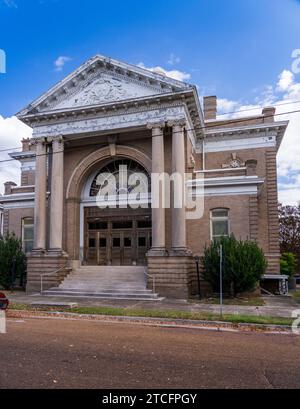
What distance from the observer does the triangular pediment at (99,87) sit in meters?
22.2

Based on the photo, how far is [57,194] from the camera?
23078 mm

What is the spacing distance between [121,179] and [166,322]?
14264 mm

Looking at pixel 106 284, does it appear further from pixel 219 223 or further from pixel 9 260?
pixel 219 223

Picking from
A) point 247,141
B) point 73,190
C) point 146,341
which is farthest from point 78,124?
point 146,341

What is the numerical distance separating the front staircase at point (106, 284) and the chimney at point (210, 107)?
15048mm

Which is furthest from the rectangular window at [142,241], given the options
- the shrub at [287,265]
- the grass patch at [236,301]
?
the shrub at [287,265]

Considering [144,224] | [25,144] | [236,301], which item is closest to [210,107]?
[144,224]

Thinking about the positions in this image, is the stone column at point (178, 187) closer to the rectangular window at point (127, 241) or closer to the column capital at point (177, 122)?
the column capital at point (177, 122)

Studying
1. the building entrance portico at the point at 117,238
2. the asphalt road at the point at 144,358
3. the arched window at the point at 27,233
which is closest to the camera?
the asphalt road at the point at 144,358

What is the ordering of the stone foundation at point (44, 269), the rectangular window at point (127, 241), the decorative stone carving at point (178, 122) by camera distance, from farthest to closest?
the rectangular window at point (127, 241) → the stone foundation at point (44, 269) → the decorative stone carving at point (178, 122)

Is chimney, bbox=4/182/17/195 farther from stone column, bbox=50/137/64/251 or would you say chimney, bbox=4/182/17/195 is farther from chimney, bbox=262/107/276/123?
chimney, bbox=262/107/276/123

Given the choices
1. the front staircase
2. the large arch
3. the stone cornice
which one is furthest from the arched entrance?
the stone cornice

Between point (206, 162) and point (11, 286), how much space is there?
1601 centimetres
